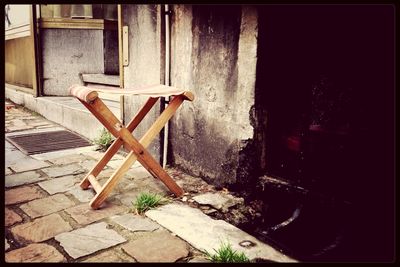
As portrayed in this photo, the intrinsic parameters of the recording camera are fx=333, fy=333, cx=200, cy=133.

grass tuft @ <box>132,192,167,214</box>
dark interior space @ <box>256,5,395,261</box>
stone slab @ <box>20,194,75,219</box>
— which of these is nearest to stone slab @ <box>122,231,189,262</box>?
grass tuft @ <box>132,192,167,214</box>

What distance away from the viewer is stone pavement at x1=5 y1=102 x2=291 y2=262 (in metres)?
2.02

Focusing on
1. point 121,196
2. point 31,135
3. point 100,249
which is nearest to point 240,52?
point 121,196

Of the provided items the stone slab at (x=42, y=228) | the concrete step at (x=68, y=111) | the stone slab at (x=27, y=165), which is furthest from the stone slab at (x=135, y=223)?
the concrete step at (x=68, y=111)

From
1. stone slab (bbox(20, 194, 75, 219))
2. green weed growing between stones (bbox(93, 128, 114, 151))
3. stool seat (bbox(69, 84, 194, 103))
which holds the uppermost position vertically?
stool seat (bbox(69, 84, 194, 103))

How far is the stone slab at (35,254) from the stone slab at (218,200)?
1.16 metres

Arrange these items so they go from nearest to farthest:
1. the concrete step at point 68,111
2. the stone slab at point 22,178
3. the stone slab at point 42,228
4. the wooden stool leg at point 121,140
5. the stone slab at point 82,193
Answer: the stone slab at point 42,228 → the stone slab at point 82,193 → the wooden stool leg at point 121,140 → the stone slab at point 22,178 → the concrete step at point 68,111

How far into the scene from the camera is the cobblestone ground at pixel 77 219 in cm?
201

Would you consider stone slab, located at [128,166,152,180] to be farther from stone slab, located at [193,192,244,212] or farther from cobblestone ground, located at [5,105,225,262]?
stone slab, located at [193,192,244,212]

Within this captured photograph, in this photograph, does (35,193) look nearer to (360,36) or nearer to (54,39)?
(360,36)

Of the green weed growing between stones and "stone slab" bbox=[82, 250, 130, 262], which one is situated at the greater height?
the green weed growing between stones

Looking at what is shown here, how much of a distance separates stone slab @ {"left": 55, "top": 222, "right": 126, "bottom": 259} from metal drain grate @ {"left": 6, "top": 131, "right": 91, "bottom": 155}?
2.32m

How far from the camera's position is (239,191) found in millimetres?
2889

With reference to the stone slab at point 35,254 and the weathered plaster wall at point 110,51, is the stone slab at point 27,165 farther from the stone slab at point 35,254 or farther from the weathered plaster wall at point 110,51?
the weathered plaster wall at point 110,51

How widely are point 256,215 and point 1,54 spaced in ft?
9.77
